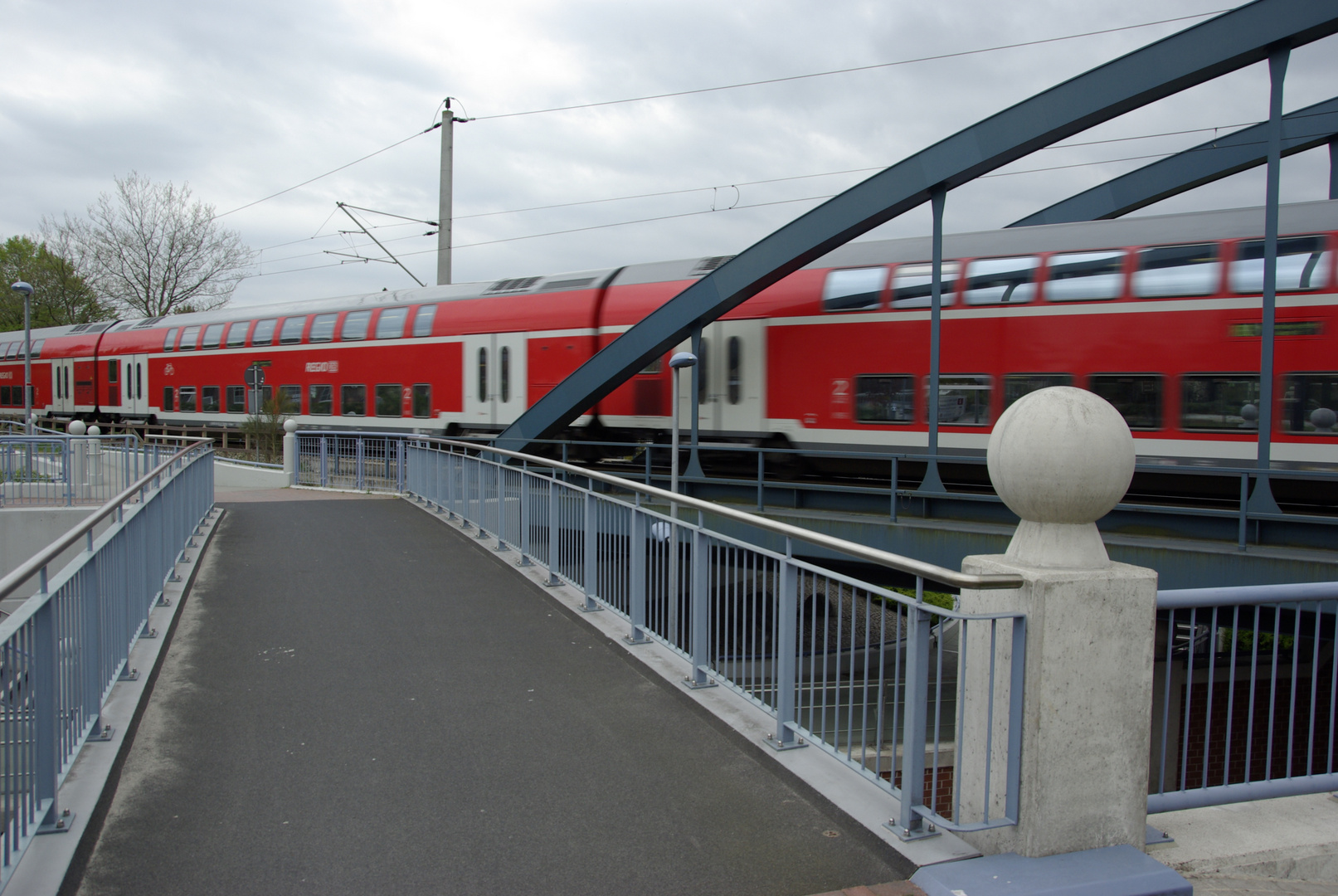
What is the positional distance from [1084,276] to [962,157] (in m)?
2.10

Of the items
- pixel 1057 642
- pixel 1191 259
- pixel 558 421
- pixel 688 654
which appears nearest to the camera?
pixel 1057 642

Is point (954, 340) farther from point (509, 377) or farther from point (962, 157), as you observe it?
point (509, 377)

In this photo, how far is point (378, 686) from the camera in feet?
18.6

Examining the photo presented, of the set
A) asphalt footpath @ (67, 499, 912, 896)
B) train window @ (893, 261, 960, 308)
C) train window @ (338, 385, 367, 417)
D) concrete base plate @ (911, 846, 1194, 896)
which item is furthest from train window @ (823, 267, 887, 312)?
train window @ (338, 385, 367, 417)

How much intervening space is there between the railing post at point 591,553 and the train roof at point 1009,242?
7295mm

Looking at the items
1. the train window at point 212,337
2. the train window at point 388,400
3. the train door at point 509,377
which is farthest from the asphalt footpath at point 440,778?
the train window at point 212,337

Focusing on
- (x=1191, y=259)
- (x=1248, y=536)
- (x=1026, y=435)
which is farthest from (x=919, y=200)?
(x=1026, y=435)

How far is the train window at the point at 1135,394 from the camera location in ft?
35.4

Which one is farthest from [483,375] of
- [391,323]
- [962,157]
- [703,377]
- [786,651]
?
[786,651]

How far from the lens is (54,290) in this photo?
52062 mm

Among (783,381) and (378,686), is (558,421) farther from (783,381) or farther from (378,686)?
(378,686)

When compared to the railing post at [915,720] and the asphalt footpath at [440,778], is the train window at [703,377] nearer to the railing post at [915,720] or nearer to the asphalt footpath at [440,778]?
the asphalt footpath at [440,778]

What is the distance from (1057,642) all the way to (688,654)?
10.2ft

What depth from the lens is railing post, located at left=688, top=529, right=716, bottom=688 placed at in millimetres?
5457
